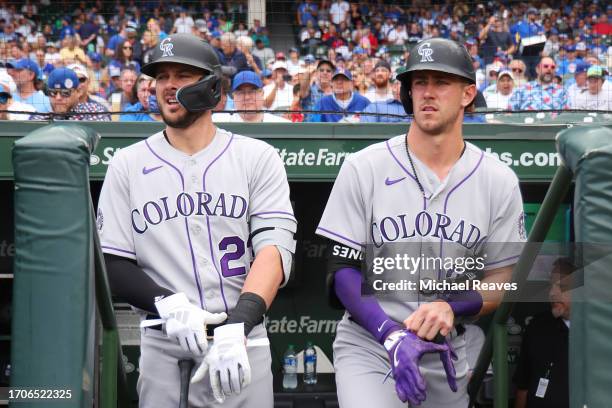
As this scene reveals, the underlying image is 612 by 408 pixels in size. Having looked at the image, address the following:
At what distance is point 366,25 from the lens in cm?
1235

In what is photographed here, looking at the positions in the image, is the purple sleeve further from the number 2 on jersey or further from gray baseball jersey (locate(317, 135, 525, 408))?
the number 2 on jersey

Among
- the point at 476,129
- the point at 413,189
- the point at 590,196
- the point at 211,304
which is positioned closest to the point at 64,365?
the point at 211,304

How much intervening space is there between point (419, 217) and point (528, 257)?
0.45 metres

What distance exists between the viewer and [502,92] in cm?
639

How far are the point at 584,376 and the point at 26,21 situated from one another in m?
9.26

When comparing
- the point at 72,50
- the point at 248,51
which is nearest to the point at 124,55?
the point at 72,50

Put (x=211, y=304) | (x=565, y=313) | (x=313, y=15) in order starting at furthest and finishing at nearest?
(x=313, y=15) < (x=565, y=313) < (x=211, y=304)

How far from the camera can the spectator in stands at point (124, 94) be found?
559 cm

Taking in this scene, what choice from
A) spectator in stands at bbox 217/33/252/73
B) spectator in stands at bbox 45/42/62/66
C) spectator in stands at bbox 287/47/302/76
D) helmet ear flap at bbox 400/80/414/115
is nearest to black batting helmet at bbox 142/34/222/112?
helmet ear flap at bbox 400/80/414/115

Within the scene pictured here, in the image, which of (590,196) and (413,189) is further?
(413,189)

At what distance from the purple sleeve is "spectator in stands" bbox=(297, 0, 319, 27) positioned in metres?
8.66

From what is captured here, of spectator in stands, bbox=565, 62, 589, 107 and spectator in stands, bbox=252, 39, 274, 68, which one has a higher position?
spectator in stands, bbox=252, 39, 274, 68

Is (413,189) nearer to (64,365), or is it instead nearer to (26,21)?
(64,365)

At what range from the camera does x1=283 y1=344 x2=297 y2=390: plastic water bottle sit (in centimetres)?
454
